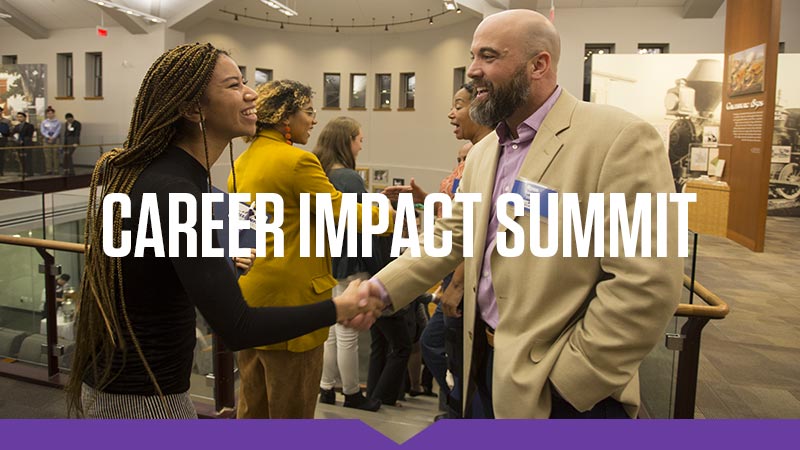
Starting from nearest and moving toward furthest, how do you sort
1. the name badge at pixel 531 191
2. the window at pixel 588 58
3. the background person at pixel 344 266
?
the name badge at pixel 531 191 → the background person at pixel 344 266 → the window at pixel 588 58

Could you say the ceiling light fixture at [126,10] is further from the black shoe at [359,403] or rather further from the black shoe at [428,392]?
the black shoe at [359,403]

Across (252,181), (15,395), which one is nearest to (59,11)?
(15,395)

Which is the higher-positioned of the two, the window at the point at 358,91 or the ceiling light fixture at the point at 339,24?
the ceiling light fixture at the point at 339,24

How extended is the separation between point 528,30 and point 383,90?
65.8 feet

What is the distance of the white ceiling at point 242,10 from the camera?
16719 millimetres

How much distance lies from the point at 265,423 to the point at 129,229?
85cm

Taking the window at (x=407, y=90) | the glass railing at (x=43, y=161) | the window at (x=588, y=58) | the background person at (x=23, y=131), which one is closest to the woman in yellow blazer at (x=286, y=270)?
the glass railing at (x=43, y=161)

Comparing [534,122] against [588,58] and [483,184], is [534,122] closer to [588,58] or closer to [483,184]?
[483,184]

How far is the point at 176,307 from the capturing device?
4.87 ft

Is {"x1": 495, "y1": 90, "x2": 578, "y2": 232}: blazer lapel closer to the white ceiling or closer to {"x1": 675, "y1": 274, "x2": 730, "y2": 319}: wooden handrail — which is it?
{"x1": 675, "y1": 274, "x2": 730, "y2": 319}: wooden handrail

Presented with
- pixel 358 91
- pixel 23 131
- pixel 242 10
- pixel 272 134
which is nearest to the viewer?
pixel 272 134

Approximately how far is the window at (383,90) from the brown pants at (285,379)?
1911 cm

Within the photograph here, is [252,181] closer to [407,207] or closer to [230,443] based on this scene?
[407,207]

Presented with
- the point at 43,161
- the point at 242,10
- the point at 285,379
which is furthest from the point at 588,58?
the point at 285,379
